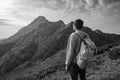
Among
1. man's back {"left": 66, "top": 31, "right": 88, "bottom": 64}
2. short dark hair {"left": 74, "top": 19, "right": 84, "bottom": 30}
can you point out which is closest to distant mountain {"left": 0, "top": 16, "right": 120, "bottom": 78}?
short dark hair {"left": 74, "top": 19, "right": 84, "bottom": 30}

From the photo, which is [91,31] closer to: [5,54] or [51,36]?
[51,36]

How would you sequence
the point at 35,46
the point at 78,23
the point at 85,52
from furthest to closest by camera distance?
the point at 35,46 < the point at 78,23 < the point at 85,52

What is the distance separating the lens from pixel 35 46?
535ft

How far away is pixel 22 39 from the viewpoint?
17650 centimetres

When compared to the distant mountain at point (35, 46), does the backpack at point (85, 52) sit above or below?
above

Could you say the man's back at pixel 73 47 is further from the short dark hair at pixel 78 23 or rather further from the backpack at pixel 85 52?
the short dark hair at pixel 78 23

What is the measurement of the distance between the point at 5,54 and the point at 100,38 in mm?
89677

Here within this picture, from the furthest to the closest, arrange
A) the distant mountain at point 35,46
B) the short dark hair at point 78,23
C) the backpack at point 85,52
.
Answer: the distant mountain at point 35,46
the short dark hair at point 78,23
the backpack at point 85,52

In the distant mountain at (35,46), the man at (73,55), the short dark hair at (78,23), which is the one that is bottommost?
the distant mountain at (35,46)

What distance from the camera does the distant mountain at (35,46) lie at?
139 metres

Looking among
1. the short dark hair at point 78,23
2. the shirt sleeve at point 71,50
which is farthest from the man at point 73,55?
the short dark hair at point 78,23

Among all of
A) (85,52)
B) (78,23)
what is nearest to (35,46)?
(78,23)

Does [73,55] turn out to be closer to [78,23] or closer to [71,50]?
[71,50]

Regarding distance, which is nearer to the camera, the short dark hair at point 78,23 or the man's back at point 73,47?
the man's back at point 73,47
